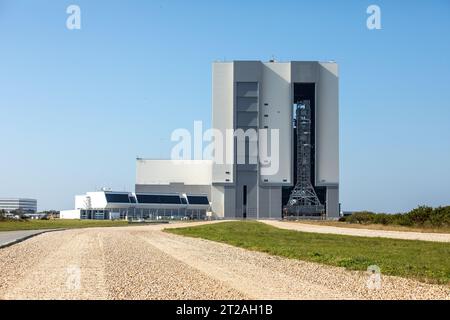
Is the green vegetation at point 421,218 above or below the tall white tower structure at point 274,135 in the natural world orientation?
below

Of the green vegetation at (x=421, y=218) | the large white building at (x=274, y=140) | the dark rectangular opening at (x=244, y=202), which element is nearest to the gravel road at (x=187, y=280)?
the green vegetation at (x=421, y=218)

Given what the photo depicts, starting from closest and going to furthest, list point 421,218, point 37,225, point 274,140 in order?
point 421,218 < point 37,225 < point 274,140

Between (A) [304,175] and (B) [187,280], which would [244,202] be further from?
(B) [187,280]

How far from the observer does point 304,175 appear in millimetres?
115562

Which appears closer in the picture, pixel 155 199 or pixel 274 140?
pixel 274 140

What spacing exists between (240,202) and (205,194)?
64.3ft

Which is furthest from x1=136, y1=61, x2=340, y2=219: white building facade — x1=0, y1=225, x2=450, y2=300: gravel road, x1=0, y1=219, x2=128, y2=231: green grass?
x1=0, y1=225, x2=450, y2=300: gravel road

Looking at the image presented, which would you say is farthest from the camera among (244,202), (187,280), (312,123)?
(312,123)

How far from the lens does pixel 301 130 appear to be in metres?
117

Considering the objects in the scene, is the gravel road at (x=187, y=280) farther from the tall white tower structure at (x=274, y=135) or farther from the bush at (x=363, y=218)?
the tall white tower structure at (x=274, y=135)

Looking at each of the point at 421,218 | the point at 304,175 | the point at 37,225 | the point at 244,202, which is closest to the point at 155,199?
the point at 244,202

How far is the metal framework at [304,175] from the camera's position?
374 ft

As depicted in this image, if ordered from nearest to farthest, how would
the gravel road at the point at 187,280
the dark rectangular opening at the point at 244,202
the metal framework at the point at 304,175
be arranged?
the gravel road at the point at 187,280 → the metal framework at the point at 304,175 → the dark rectangular opening at the point at 244,202
